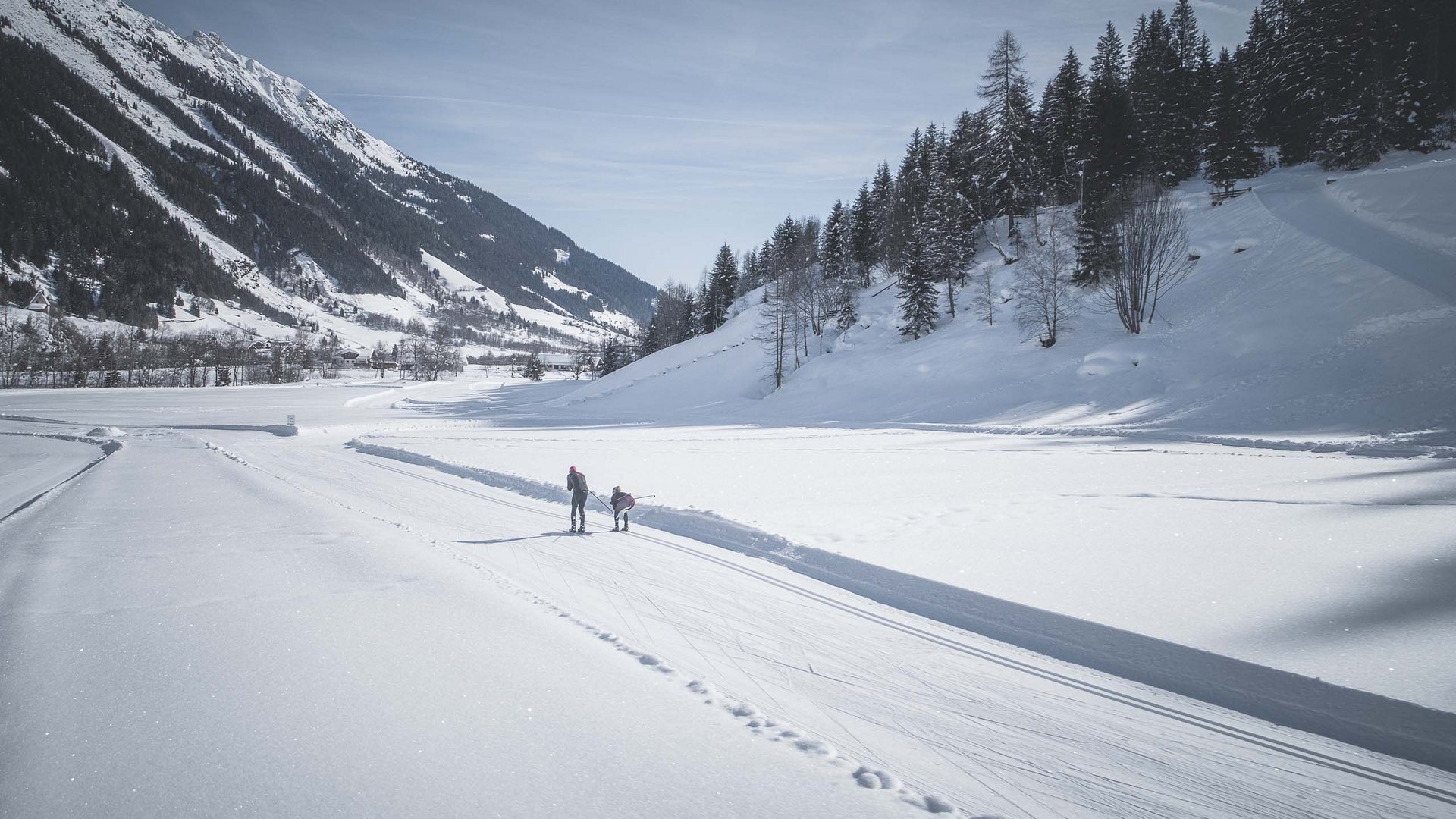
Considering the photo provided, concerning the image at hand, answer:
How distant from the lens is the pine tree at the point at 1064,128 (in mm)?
45250

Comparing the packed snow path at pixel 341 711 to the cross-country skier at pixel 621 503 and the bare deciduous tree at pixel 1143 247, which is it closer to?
the cross-country skier at pixel 621 503

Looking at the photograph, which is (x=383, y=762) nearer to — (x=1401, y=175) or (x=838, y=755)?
(x=838, y=755)

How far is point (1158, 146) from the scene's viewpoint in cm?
4300

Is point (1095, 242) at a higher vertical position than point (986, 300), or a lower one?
higher

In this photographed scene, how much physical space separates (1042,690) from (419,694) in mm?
4755

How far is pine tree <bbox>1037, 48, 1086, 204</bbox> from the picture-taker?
148 feet

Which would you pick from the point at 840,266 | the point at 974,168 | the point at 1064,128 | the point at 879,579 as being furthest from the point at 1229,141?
the point at 879,579

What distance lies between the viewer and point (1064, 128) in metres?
48.0

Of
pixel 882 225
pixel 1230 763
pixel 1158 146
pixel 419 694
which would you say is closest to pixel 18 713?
pixel 419 694

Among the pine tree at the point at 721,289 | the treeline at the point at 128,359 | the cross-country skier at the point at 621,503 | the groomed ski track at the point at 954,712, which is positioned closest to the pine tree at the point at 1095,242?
the cross-country skier at the point at 621,503

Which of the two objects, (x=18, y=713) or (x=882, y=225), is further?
(x=882, y=225)

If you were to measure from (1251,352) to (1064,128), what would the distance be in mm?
35368

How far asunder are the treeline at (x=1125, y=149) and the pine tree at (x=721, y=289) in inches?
643

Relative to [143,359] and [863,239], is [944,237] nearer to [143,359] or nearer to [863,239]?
[863,239]
